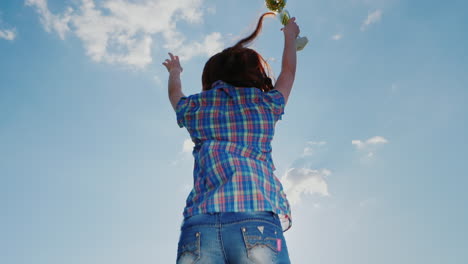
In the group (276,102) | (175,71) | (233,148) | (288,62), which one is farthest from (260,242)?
(175,71)

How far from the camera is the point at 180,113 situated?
3.37 m

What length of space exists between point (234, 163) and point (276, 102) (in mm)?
735

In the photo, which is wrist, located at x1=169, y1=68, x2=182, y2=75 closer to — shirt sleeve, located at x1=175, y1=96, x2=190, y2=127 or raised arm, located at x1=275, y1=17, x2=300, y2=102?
shirt sleeve, located at x1=175, y1=96, x2=190, y2=127

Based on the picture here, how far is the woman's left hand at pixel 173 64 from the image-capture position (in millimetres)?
4219

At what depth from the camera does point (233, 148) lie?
2.97m

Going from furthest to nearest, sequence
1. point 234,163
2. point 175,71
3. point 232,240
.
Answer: point 175,71 → point 234,163 → point 232,240

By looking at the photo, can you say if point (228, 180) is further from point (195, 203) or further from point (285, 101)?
point (285, 101)

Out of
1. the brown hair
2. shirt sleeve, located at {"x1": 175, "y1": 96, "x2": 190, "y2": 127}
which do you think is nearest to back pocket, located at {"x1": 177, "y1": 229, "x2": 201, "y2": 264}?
shirt sleeve, located at {"x1": 175, "y1": 96, "x2": 190, "y2": 127}

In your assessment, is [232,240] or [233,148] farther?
[233,148]

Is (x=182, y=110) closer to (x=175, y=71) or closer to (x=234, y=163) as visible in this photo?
(x=234, y=163)

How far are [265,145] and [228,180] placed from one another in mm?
495

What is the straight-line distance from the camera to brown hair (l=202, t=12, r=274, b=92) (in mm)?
3432

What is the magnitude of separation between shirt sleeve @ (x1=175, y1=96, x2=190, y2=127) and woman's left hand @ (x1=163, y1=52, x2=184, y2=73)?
32.5 inches

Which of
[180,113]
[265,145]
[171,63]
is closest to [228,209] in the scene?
[265,145]
